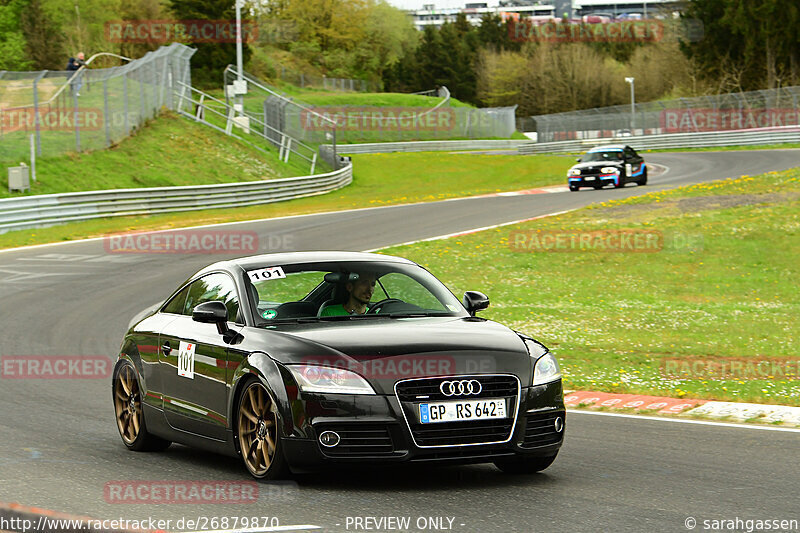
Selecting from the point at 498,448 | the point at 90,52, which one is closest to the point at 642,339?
the point at 498,448

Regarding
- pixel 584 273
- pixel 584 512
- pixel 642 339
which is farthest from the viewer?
pixel 584 273

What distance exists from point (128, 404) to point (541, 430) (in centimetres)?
357

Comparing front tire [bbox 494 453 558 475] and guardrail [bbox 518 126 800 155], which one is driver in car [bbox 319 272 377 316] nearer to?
front tire [bbox 494 453 558 475]

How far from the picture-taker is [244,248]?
25672mm

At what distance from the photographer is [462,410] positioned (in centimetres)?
674

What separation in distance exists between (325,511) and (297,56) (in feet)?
422

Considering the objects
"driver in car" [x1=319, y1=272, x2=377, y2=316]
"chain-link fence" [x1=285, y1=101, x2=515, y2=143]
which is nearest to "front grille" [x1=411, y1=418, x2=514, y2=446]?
"driver in car" [x1=319, y1=272, x2=377, y2=316]

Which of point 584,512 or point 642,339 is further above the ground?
point 584,512

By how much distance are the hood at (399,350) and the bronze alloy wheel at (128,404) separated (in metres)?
2.03

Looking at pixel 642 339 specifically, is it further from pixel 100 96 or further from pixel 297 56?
pixel 297 56

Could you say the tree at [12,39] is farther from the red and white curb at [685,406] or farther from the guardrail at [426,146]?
the red and white curb at [685,406]

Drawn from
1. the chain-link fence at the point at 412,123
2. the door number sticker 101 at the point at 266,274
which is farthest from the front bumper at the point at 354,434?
the chain-link fence at the point at 412,123

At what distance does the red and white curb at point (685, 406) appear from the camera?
32.7ft

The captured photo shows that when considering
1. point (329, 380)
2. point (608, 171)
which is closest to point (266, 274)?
point (329, 380)
